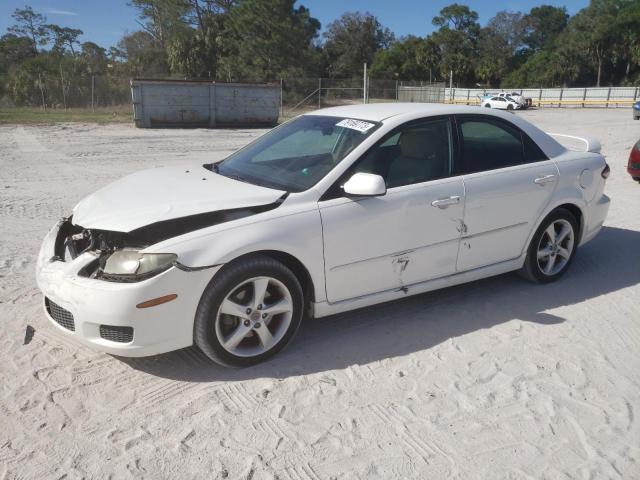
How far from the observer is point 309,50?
4866 cm

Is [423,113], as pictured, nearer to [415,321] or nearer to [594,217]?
[415,321]

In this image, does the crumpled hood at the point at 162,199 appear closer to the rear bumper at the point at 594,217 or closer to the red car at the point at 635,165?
the rear bumper at the point at 594,217

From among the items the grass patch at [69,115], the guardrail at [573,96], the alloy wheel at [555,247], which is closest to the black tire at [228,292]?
the alloy wheel at [555,247]

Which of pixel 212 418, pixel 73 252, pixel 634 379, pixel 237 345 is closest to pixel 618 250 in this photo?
pixel 634 379

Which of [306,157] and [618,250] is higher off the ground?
[306,157]

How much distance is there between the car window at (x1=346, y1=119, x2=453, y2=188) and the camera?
162 inches

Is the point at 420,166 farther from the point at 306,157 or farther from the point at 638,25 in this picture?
the point at 638,25

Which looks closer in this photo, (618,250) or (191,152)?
(618,250)

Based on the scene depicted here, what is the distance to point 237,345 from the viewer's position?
368 cm

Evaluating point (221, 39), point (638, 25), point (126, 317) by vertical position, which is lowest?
point (126, 317)

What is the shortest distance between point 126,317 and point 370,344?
1.69 metres

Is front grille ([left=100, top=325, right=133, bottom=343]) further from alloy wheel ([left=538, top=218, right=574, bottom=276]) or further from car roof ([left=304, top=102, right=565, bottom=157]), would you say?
alloy wheel ([left=538, top=218, right=574, bottom=276])

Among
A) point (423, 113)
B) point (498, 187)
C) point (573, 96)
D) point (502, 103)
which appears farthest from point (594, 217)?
point (573, 96)

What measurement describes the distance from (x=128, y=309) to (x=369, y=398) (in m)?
1.47
